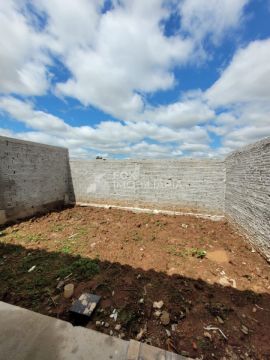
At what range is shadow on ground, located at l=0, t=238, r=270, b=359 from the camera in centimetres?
193

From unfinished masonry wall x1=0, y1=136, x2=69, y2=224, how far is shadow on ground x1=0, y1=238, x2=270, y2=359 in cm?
281

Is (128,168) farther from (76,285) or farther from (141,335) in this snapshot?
(141,335)

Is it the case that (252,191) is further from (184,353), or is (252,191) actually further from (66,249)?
(66,249)

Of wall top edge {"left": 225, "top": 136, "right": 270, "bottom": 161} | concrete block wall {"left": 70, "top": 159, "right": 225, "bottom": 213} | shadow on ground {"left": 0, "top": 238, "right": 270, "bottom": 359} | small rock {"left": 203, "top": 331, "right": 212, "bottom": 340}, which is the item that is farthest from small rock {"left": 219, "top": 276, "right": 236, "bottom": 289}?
concrete block wall {"left": 70, "top": 159, "right": 225, "bottom": 213}

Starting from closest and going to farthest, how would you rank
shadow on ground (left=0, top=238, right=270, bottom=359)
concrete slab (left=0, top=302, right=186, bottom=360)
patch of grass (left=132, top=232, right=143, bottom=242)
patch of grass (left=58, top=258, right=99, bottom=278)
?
1. concrete slab (left=0, top=302, right=186, bottom=360)
2. shadow on ground (left=0, top=238, right=270, bottom=359)
3. patch of grass (left=58, top=258, right=99, bottom=278)
4. patch of grass (left=132, top=232, right=143, bottom=242)

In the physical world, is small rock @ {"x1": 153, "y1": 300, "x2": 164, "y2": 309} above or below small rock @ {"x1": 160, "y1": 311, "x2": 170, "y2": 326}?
above

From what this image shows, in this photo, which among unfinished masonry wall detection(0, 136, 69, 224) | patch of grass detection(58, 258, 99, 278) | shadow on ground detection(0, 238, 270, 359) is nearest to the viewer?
shadow on ground detection(0, 238, 270, 359)

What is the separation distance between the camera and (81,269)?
127 inches

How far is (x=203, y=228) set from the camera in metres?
5.37

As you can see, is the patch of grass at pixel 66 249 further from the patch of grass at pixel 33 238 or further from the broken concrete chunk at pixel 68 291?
the broken concrete chunk at pixel 68 291

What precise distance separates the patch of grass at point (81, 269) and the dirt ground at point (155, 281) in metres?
0.02

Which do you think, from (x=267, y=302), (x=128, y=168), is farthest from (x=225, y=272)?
(x=128, y=168)

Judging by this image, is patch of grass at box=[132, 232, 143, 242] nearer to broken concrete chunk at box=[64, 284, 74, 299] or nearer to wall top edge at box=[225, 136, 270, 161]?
broken concrete chunk at box=[64, 284, 74, 299]

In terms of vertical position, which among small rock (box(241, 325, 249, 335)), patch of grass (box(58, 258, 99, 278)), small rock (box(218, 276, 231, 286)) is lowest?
small rock (box(241, 325, 249, 335))
